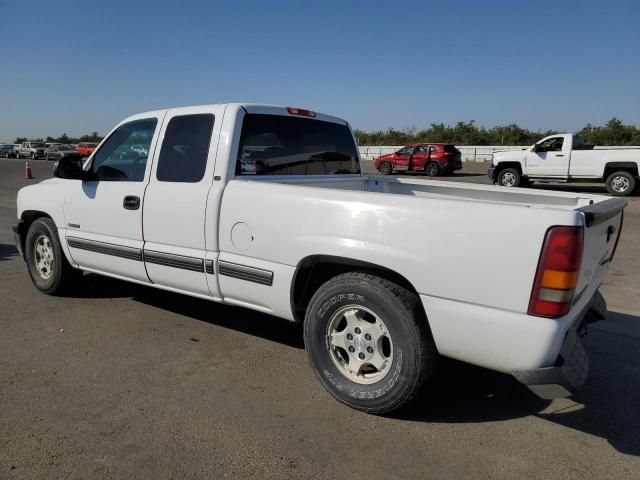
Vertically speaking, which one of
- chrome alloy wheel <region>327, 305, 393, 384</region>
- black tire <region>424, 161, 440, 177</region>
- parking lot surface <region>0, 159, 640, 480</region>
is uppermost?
black tire <region>424, 161, 440, 177</region>

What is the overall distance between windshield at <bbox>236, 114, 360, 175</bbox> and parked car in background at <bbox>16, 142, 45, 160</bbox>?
145ft

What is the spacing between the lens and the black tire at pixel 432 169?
23.6 meters

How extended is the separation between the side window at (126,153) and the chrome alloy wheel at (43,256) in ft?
3.41

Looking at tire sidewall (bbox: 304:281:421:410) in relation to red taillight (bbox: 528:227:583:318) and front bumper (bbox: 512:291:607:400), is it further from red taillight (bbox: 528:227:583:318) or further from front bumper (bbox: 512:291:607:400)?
red taillight (bbox: 528:227:583:318)

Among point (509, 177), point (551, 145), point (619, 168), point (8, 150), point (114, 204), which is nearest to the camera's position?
point (114, 204)

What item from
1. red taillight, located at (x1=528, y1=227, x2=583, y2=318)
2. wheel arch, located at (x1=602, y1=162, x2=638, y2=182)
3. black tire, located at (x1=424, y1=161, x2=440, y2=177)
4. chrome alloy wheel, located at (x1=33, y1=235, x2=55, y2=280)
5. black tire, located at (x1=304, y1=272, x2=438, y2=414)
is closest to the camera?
red taillight, located at (x1=528, y1=227, x2=583, y2=318)

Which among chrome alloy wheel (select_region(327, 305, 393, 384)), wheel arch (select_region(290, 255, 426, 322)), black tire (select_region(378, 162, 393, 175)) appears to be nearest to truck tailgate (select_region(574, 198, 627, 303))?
wheel arch (select_region(290, 255, 426, 322))

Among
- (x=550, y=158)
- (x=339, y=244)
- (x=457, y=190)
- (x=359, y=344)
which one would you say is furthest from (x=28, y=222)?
(x=550, y=158)

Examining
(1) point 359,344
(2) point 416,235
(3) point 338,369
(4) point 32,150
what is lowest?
(3) point 338,369

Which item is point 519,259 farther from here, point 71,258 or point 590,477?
point 71,258

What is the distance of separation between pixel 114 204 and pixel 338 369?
241 centimetres

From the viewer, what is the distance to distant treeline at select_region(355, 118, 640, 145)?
41.9 m

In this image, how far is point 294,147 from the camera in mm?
4297

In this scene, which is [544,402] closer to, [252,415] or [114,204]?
[252,415]
